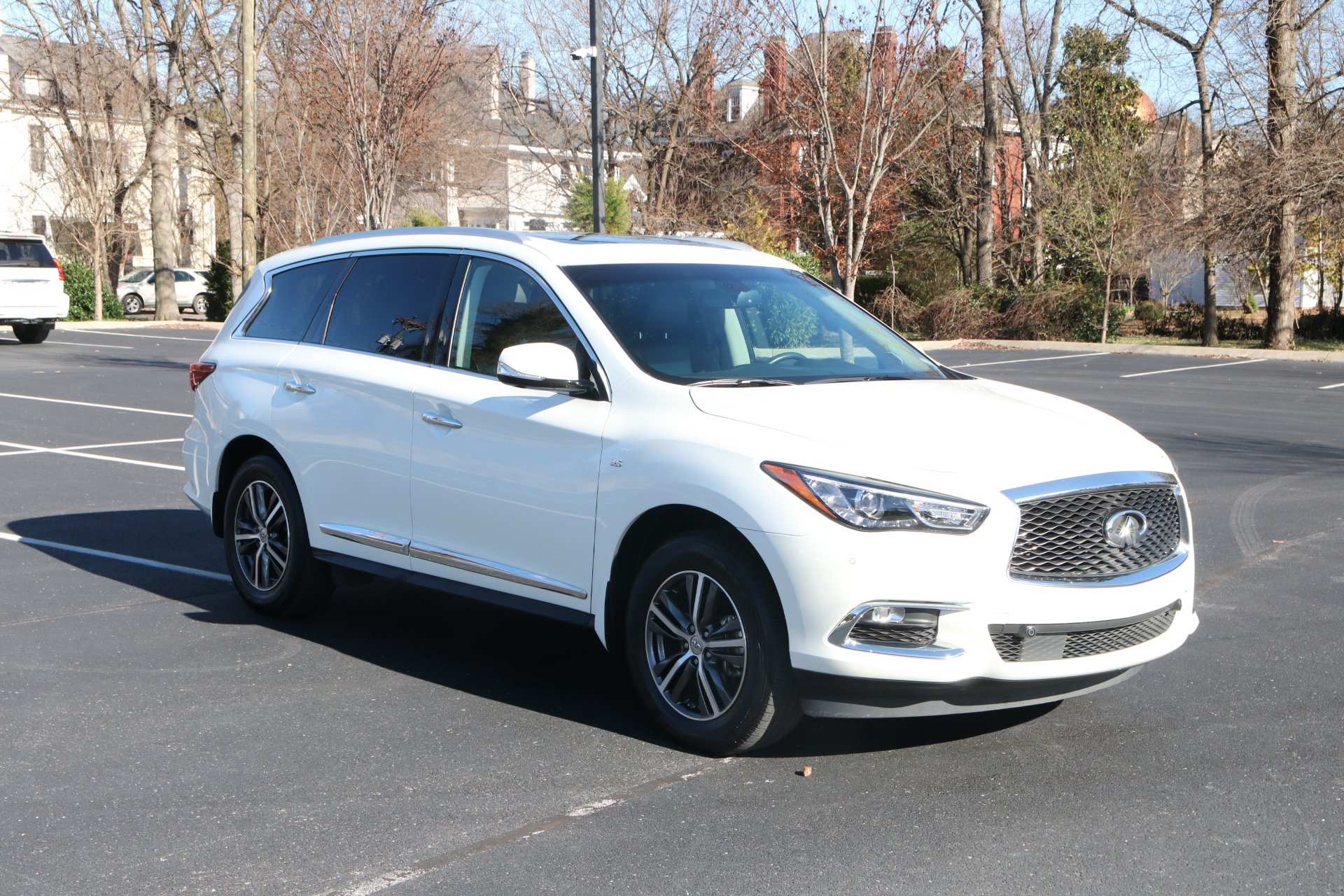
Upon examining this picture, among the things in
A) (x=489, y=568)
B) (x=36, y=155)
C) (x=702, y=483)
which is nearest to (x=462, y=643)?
(x=489, y=568)

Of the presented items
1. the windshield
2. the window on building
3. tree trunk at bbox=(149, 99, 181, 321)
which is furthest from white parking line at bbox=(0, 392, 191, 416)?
the window on building

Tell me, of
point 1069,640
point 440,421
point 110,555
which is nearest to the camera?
point 1069,640

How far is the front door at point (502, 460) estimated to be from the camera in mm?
5344

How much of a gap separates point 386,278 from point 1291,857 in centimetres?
444

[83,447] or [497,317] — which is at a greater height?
[497,317]

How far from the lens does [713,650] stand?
495 cm

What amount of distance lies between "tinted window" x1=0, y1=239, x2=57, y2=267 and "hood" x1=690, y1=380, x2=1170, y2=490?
26560 millimetres

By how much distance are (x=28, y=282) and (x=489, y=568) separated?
2568 centimetres

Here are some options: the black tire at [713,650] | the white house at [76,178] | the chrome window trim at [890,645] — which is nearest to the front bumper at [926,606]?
the chrome window trim at [890,645]

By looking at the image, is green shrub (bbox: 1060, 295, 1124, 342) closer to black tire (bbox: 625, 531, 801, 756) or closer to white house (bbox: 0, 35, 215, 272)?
white house (bbox: 0, 35, 215, 272)

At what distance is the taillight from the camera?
24.3ft

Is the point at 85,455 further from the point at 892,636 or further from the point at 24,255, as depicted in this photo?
the point at 24,255

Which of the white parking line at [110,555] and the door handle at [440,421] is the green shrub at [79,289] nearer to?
the white parking line at [110,555]

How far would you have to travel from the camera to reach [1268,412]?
17.5 meters
